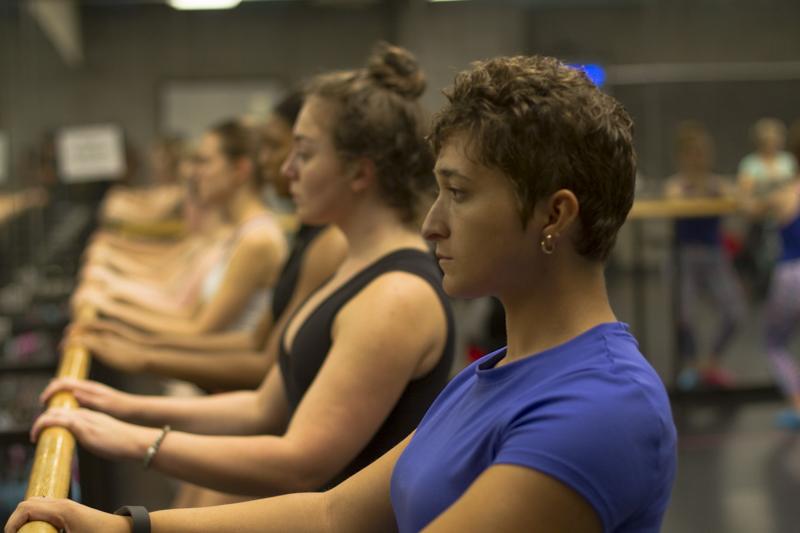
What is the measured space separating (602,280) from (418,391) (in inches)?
30.5

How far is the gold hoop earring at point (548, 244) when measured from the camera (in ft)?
4.12

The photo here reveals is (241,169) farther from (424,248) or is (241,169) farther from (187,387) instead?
(424,248)

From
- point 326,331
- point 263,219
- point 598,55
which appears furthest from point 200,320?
point 598,55

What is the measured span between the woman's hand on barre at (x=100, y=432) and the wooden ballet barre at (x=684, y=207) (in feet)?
18.2

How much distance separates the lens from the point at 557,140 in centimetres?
124

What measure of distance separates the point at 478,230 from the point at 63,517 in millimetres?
632

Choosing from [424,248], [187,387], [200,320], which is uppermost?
[424,248]

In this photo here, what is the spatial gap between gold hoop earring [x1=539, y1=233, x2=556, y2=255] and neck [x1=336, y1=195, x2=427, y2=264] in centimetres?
97

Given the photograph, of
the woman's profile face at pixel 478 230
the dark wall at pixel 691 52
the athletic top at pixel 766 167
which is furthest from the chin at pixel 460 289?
the athletic top at pixel 766 167

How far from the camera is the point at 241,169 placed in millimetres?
4305

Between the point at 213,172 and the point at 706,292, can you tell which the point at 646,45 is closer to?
the point at 706,292

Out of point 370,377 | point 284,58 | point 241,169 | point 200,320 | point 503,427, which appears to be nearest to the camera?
point 503,427

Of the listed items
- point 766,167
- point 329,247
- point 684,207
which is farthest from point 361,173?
point 766,167

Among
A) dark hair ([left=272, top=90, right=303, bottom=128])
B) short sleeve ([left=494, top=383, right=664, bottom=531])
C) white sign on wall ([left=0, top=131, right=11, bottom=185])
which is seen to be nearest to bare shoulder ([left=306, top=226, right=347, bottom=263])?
dark hair ([left=272, top=90, right=303, bottom=128])
